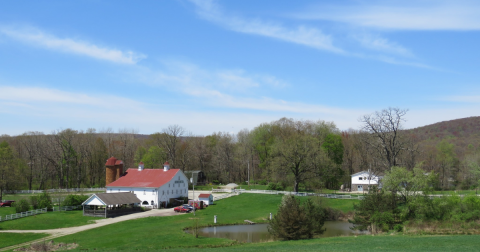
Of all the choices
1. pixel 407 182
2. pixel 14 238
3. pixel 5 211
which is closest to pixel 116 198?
pixel 5 211

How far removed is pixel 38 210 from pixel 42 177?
36.5m

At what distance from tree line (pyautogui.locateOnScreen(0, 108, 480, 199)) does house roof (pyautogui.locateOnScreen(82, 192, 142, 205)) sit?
23.2 metres

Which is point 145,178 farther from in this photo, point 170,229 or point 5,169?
point 170,229

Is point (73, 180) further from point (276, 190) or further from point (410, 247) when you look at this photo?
point (410, 247)

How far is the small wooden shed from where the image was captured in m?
49.5

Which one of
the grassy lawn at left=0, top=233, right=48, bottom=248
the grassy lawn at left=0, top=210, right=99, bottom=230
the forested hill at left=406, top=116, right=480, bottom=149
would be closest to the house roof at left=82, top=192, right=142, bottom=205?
the grassy lawn at left=0, top=210, right=99, bottom=230

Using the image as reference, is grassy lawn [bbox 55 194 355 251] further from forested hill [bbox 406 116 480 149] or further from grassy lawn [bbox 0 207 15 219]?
forested hill [bbox 406 116 480 149]

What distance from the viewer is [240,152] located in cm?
9531

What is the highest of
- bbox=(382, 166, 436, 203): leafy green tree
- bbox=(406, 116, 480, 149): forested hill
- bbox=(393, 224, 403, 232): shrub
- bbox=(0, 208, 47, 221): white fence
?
bbox=(406, 116, 480, 149): forested hill

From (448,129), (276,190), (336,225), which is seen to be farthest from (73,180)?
(448,129)

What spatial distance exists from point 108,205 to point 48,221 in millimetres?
7734

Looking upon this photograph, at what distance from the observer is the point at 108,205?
164 feet

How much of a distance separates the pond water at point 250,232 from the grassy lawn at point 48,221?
644 inches

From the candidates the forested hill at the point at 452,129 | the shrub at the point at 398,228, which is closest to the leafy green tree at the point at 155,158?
the shrub at the point at 398,228
